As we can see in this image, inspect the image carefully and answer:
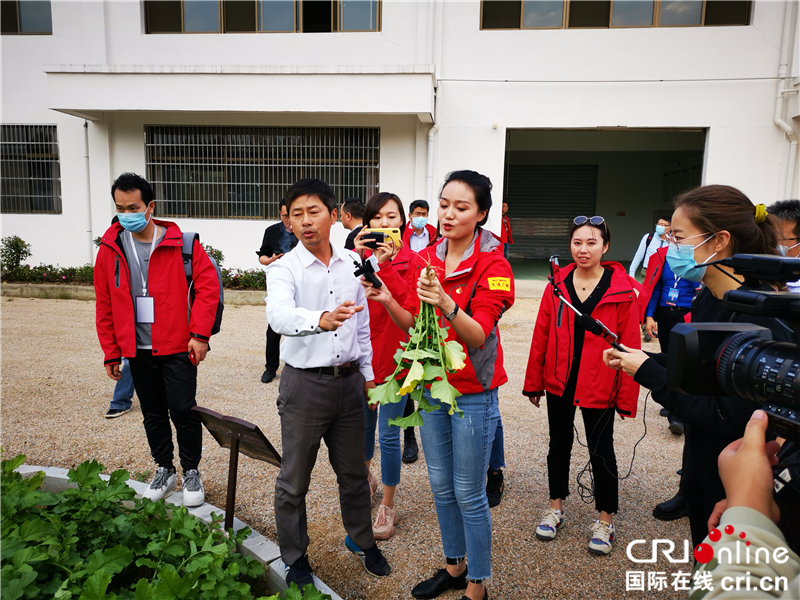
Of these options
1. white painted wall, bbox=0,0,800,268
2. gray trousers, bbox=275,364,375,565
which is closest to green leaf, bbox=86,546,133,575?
gray trousers, bbox=275,364,375,565

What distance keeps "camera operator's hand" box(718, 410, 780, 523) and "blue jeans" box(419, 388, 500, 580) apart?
3.77ft

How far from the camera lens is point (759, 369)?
1195mm

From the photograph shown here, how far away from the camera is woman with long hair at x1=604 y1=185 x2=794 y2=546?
1.80 metres

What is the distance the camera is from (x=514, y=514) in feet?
10.8

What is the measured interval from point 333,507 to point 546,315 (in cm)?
186

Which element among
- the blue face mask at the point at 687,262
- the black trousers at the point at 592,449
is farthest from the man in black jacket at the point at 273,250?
the blue face mask at the point at 687,262

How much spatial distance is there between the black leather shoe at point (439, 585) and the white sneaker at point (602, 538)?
814 millimetres

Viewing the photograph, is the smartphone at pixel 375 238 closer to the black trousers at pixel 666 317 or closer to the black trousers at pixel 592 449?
the black trousers at pixel 592 449

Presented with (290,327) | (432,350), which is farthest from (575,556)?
(290,327)

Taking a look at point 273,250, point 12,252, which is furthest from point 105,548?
point 12,252

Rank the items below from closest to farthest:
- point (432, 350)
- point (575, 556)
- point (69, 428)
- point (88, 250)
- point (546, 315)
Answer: point (432, 350) < point (575, 556) < point (546, 315) < point (69, 428) < point (88, 250)

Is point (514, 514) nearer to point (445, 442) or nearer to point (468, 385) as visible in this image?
point (445, 442)

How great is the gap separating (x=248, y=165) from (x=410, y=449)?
32.0 ft

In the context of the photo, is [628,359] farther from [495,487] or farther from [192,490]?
[192,490]
